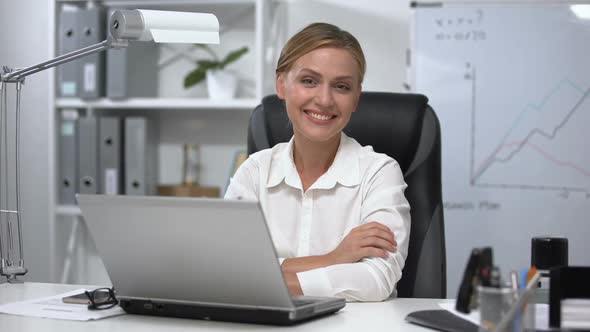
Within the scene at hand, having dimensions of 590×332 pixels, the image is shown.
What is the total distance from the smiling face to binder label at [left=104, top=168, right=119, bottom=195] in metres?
1.60

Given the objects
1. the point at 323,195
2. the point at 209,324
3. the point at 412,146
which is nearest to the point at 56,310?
the point at 209,324

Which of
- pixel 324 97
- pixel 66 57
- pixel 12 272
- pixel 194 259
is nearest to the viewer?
pixel 194 259

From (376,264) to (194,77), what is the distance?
1.93 m

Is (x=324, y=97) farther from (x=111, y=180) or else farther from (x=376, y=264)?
(x=111, y=180)

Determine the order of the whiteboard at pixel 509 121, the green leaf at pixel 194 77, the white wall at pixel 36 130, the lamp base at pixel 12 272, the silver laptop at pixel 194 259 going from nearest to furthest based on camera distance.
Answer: the silver laptop at pixel 194 259
the lamp base at pixel 12 272
the white wall at pixel 36 130
the whiteboard at pixel 509 121
the green leaf at pixel 194 77

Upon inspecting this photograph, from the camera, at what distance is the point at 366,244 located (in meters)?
1.48

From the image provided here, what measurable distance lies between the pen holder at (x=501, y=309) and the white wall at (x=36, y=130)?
179 centimetres

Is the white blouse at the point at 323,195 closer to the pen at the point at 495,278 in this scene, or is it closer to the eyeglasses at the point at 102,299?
the eyeglasses at the point at 102,299

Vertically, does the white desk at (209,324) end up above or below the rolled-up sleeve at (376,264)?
below

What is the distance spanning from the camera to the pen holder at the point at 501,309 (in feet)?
3.23

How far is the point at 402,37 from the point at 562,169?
0.80m

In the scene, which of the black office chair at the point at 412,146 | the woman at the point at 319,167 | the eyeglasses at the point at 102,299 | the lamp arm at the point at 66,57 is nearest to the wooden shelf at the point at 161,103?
the black office chair at the point at 412,146

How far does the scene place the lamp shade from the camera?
145 centimetres

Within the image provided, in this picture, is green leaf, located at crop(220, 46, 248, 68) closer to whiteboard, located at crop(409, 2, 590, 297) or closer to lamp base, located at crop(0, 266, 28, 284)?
whiteboard, located at crop(409, 2, 590, 297)
